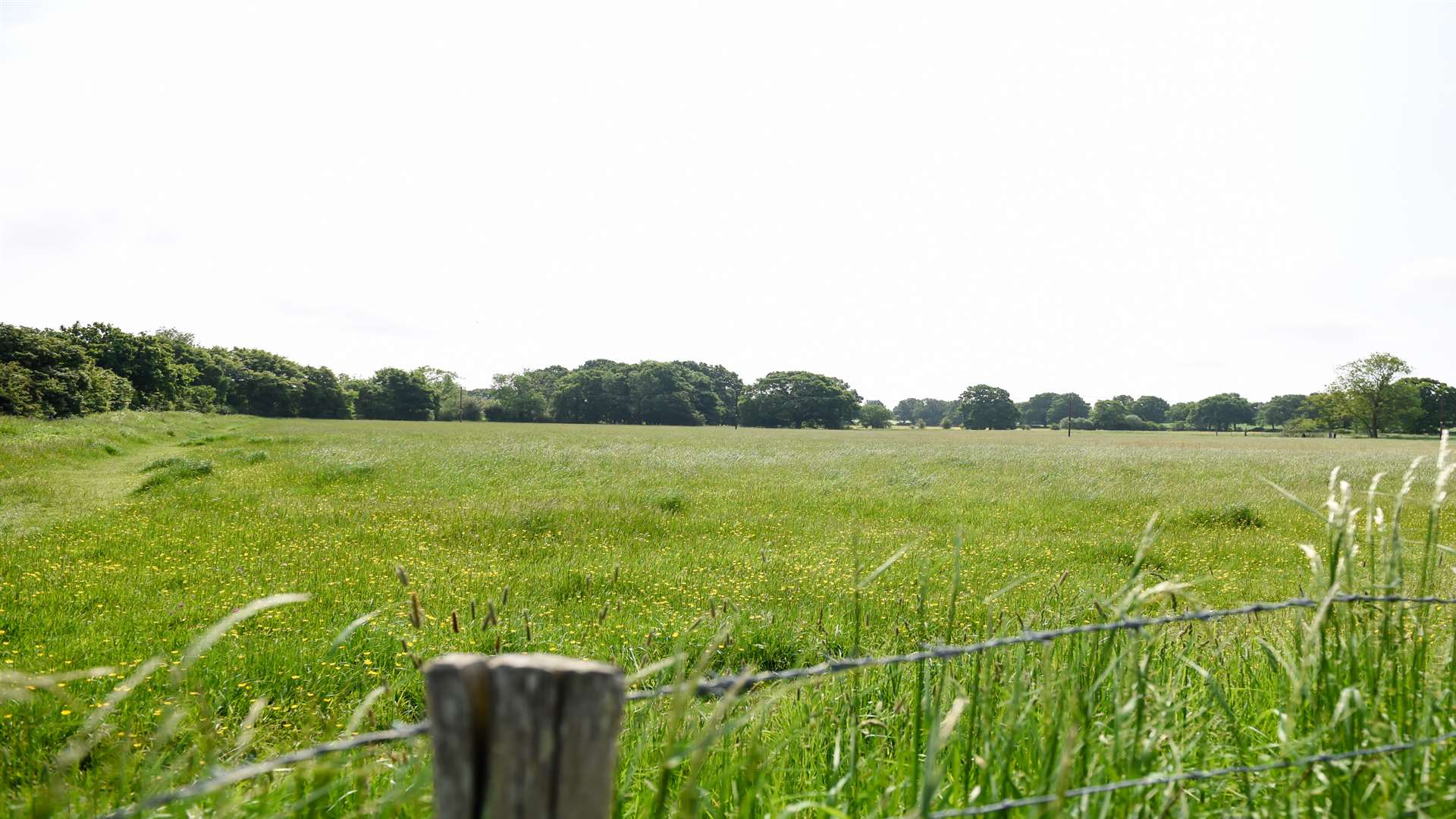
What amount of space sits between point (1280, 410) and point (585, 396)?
141 metres

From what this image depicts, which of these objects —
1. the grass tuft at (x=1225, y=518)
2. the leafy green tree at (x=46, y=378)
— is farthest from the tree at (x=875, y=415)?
the grass tuft at (x=1225, y=518)

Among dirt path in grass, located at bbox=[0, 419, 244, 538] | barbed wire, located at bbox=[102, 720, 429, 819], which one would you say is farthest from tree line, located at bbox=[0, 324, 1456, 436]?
barbed wire, located at bbox=[102, 720, 429, 819]

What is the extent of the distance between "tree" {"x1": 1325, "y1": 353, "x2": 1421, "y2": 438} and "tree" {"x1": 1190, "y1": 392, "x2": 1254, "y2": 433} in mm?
56419

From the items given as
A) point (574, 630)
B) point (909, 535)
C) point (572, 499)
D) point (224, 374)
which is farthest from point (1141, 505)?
Answer: point (224, 374)

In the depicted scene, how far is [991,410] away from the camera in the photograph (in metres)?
150

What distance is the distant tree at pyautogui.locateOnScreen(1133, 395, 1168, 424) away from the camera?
173m

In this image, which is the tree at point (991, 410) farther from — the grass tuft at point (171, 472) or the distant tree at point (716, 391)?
the grass tuft at point (171, 472)

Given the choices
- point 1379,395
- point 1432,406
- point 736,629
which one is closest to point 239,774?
point 736,629

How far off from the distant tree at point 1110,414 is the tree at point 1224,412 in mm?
12697

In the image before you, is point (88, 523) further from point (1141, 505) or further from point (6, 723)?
point (1141, 505)

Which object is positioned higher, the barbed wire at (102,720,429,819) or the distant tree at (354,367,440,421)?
the distant tree at (354,367,440,421)

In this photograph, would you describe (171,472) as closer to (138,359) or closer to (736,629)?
(736,629)

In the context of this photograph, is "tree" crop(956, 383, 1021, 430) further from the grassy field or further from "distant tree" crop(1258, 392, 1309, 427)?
the grassy field

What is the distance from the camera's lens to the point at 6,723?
427 cm
